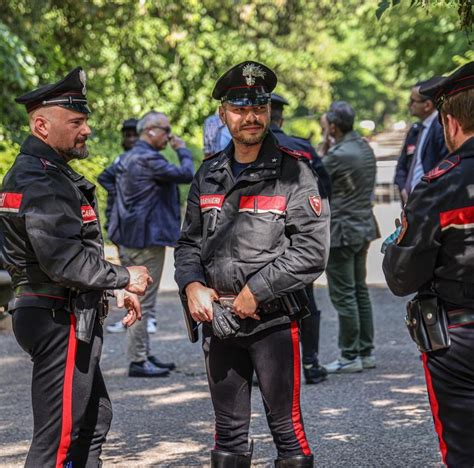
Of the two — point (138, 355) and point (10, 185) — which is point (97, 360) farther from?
point (138, 355)

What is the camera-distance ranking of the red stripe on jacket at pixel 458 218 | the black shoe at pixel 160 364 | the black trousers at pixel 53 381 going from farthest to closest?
the black shoe at pixel 160 364 → the black trousers at pixel 53 381 → the red stripe on jacket at pixel 458 218

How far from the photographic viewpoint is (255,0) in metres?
27.0

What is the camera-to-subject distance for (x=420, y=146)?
8.73 meters

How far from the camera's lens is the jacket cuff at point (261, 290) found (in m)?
4.53

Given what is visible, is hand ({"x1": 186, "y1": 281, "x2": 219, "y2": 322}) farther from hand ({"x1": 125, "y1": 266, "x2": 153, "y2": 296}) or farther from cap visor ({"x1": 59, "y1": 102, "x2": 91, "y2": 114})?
cap visor ({"x1": 59, "y1": 102, "x2": 91, "y2": 114})

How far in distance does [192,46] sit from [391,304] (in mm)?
12532

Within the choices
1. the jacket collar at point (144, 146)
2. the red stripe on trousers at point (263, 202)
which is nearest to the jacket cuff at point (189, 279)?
the red stripe on trousers at point (263, 202)

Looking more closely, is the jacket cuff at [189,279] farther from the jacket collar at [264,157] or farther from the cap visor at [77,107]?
the cap visor at [77,107]

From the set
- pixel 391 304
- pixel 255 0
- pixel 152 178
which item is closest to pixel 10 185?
pixel 152 178

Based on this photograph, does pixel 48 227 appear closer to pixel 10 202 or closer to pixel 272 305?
pixel 10 202

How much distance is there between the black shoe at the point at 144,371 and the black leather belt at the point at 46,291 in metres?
4.29

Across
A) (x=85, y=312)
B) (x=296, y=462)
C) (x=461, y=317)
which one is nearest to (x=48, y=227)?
(x=85, y=312)

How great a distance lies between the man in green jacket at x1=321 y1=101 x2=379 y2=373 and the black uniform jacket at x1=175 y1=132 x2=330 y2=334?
377 centimetres

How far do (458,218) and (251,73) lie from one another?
1349mm
